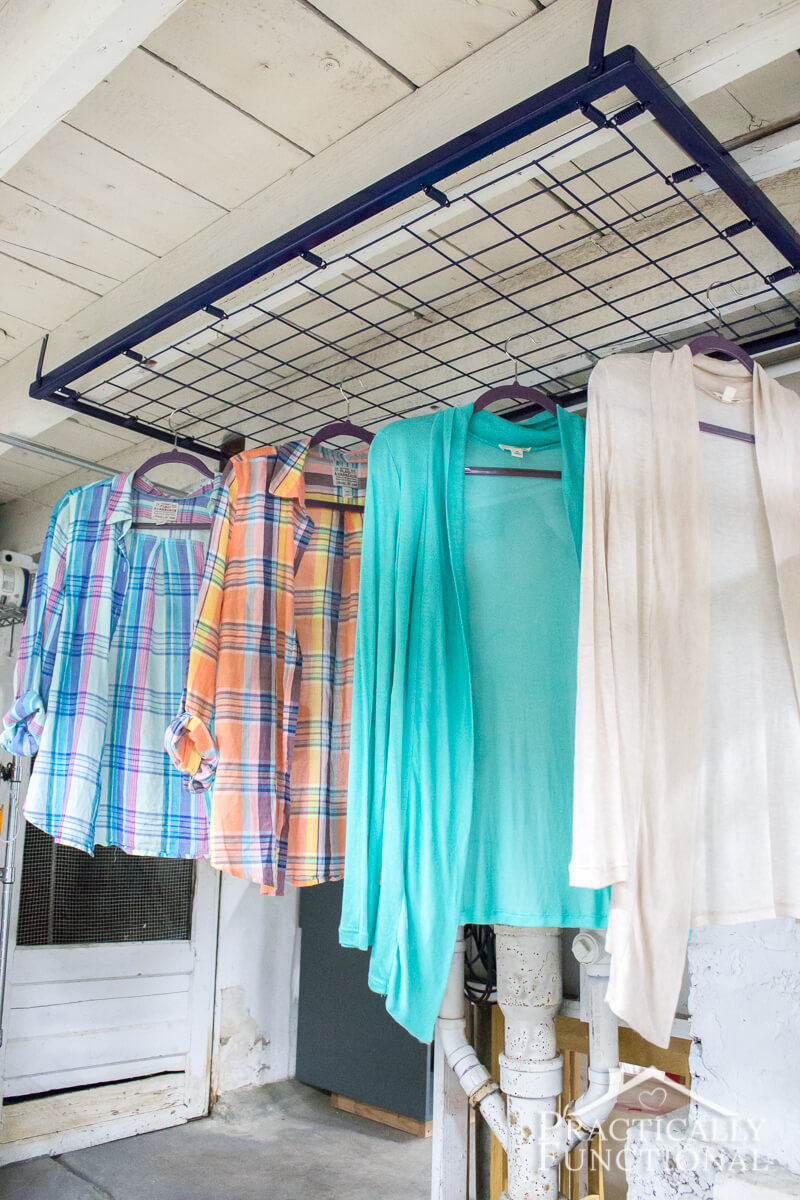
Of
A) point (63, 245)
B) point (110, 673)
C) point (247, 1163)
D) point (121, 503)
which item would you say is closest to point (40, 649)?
point (110, 673)

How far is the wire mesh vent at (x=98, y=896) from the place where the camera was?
10.8ft

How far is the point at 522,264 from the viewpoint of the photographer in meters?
1.68

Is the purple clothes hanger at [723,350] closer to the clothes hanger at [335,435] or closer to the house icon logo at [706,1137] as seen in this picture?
the clothes hanger at [335,435]

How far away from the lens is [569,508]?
53.6 inches

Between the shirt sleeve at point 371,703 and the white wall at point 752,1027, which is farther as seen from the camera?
the white wall at point 752,1027

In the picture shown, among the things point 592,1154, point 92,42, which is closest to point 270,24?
point 92,42

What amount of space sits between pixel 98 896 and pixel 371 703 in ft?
8.60

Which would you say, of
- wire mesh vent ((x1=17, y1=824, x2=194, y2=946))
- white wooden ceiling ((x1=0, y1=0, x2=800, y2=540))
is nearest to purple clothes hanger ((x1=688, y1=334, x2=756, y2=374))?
white wooden ceiling ((x1=0, y1=0, x2=800, y2=540))

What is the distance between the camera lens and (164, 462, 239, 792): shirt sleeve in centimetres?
153

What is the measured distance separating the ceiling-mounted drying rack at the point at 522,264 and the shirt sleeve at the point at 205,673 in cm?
26

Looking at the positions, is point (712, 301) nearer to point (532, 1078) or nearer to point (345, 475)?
point (345, 475)

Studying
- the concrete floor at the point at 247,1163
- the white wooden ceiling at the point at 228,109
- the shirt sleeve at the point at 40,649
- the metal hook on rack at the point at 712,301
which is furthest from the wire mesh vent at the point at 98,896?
the metal hook on rack at the point at 712,301

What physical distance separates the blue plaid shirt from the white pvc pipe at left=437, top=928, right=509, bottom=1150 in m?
0.75

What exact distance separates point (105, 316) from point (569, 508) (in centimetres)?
111
